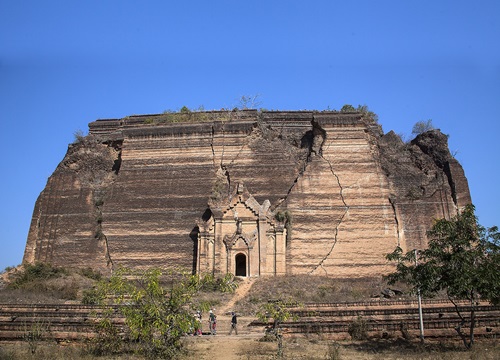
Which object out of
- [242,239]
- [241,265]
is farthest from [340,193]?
[241,265]

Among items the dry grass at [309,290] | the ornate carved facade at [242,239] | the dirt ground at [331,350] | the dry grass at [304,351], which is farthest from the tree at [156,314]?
the ornate carved facade at [242,239]

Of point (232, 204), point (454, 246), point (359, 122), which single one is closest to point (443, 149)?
point (359, 122)

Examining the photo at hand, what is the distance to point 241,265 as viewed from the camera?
103ft

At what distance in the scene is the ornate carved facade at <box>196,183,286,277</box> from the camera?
95.2ft

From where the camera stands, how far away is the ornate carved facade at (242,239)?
29016mm

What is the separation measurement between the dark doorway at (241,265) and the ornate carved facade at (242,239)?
0.57 m

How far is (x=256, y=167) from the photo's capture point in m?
32.7

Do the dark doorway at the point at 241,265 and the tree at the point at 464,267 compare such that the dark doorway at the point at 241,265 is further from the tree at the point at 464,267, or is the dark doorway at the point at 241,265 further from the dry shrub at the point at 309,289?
the tree at the point at 464,267

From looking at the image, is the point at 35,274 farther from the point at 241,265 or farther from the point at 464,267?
the point at 464,267

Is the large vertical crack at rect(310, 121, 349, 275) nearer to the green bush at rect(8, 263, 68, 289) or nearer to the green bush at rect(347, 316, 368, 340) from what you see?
the green bush at rect(347, 316, 368, 340)

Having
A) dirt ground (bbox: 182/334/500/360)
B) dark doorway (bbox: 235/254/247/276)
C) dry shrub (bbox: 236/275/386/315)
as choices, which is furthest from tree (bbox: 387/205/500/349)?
dark doorway (bbox: 235/254/247/276)

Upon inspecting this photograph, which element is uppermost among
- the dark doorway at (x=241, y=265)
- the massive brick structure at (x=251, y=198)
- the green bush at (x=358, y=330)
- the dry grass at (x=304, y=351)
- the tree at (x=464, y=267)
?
the massive brick structure at (x=251, y=198)

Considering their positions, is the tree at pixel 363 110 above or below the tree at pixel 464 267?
above

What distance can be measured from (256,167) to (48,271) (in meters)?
13.9
